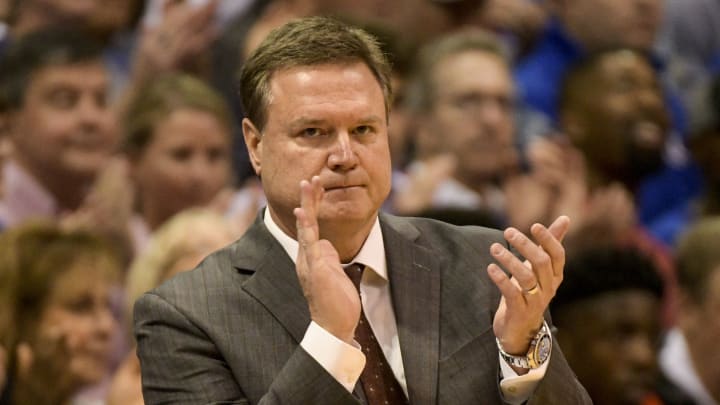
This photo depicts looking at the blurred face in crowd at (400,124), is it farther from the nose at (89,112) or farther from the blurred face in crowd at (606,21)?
the nose at (89,112)

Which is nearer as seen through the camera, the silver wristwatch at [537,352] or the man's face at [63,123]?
the silver wristwatch at [537,352]

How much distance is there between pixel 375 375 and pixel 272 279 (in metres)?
0.26

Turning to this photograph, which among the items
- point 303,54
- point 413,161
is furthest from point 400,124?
point 303,54

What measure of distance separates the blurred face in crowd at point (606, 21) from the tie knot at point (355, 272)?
401 cm

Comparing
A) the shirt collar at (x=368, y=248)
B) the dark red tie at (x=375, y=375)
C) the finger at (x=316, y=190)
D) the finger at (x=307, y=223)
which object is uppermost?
the finger at (x=316, y=190)

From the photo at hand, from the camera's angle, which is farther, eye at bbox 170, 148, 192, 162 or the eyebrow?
eye at bbox 170, 148, 192, 162

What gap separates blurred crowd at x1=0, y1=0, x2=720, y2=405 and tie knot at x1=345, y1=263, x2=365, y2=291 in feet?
5.57

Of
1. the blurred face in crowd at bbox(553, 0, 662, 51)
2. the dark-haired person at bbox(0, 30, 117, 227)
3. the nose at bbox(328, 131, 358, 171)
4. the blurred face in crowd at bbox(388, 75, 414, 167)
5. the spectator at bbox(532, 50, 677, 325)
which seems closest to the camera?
the nose at bbox(328, 131, 358, 171)

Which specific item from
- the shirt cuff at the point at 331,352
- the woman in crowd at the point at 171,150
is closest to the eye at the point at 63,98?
the woman in crowd at the point at 171,150

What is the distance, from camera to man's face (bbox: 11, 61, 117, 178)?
5.30 m

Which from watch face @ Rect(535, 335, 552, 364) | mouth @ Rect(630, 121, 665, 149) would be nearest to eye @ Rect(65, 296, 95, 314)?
watch face @ Rect(535, 335, 552, 364)

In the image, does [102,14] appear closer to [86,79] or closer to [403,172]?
[86,79]

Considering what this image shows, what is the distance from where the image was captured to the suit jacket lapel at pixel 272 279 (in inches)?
102

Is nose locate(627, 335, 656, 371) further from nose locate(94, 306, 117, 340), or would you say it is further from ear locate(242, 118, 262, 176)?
ear locate(242, 118, 262, 176)
